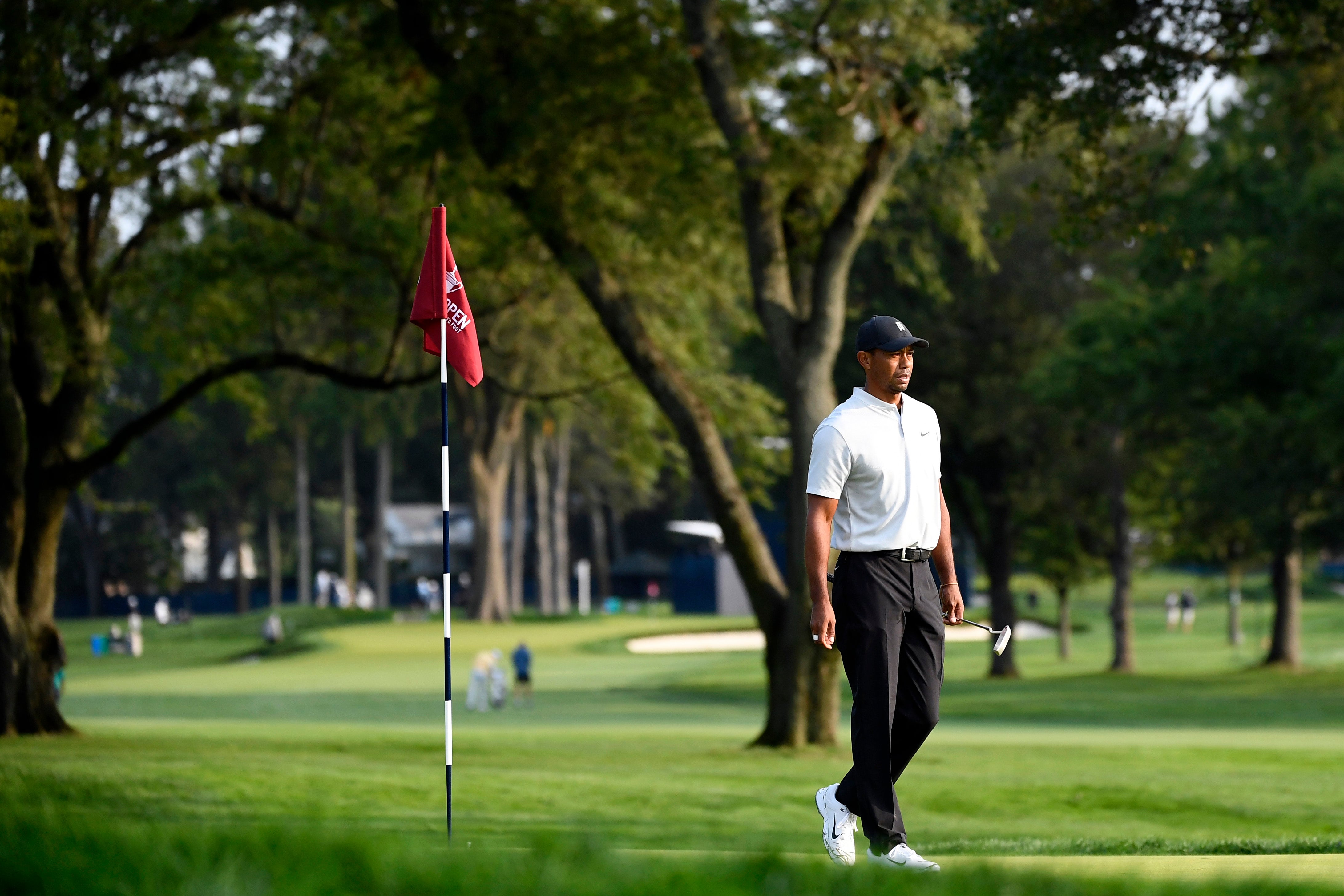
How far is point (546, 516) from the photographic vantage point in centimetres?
7519

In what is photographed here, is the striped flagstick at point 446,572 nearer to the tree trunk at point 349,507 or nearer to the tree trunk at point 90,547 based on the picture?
→ the tree trunk at point 349,507

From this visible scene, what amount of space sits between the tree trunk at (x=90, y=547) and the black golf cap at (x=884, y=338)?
79815 mm

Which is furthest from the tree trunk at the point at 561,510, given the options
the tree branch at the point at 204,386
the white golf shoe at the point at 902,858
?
the white golf shoe at the point at 902,858

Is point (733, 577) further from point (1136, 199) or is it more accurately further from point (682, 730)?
point (1136, 199)

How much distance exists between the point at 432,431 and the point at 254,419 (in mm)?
58468

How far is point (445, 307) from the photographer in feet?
27.1

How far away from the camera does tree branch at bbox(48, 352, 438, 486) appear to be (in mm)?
20672

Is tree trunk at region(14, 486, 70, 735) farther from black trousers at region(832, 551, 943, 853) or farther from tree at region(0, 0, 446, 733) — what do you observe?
black trousers at region(832, 551, 943, 853)

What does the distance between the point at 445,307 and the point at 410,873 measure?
4.60 metres

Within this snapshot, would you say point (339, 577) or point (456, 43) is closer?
point (456, 43)

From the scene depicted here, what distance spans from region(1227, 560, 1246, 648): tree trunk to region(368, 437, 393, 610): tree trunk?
36.0 m

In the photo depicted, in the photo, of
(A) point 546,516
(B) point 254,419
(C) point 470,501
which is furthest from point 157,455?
(B) point 254,419

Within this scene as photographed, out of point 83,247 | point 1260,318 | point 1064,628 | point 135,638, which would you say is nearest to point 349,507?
point 135,638

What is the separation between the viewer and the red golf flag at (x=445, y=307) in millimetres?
8203
